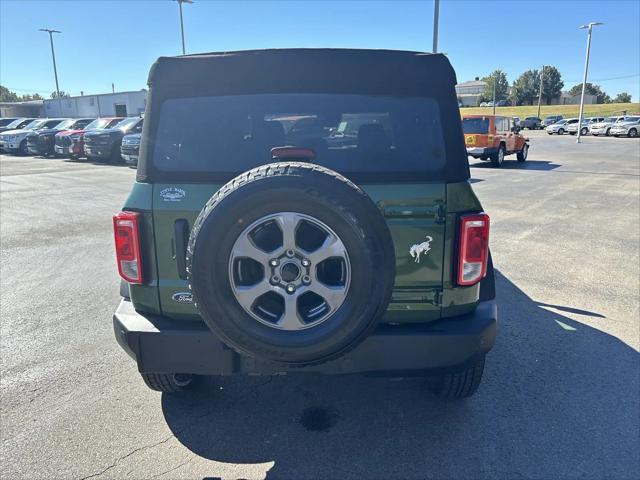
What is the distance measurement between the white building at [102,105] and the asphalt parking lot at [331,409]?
4197 centimetres

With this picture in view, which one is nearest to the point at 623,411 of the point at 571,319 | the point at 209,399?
the point at 571,319

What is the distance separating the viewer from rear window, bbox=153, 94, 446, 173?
2.57 metres

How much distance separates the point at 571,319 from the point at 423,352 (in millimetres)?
2765

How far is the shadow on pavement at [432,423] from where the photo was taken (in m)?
2.58

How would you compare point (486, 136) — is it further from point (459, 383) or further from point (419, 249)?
point (419, 249)

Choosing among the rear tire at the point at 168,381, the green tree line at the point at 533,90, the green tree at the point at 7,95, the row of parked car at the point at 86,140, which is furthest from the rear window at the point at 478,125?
the green tree at the point at 7,95

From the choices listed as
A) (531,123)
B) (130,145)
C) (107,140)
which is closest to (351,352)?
(130,145)

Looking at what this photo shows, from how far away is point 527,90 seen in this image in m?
115

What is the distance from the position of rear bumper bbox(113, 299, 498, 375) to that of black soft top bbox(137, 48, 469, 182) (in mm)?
886

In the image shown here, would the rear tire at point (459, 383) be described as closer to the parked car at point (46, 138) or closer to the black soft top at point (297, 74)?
the black soft top at point (297, 74)

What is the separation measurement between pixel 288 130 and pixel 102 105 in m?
53.2

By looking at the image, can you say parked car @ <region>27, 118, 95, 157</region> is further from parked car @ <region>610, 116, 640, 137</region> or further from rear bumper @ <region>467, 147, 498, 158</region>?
parked car @ <region>610, 116, 640, 137</region>

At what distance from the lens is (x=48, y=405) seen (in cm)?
315

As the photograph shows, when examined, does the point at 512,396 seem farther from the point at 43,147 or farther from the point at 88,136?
the point at 43,147
